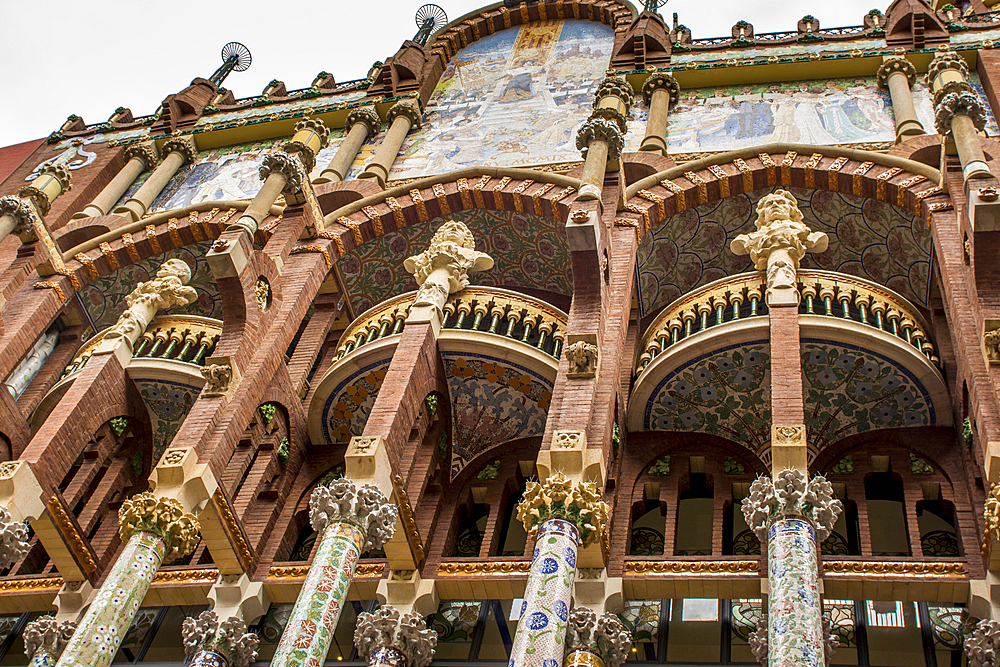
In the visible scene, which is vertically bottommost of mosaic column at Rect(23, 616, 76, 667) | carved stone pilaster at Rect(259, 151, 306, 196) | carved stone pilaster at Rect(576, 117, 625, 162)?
mosaic column at Rect(23, 616, 76, 667)

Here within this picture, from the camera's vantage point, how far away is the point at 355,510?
851 centimetres

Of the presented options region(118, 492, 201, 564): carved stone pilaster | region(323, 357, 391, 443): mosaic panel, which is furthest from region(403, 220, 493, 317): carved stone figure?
region(118, 492, 201, 564): carved stone pilaster

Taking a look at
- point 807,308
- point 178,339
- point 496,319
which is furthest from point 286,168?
point 807,308

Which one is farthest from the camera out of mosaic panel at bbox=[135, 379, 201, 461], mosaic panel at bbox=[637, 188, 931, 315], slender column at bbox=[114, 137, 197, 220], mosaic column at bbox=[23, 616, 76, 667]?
slender column at bbox=[114, 137, 197, 220]

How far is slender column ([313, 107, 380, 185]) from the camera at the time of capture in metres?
15.7

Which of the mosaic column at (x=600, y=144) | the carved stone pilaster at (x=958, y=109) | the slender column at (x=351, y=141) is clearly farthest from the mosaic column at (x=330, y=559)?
the slender column at (x=351, y=141)

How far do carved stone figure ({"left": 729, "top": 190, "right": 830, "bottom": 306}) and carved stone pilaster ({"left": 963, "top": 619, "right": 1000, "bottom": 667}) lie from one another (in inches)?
149

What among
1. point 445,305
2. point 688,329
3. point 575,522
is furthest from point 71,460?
point 688,329

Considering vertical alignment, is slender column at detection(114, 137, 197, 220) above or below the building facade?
above

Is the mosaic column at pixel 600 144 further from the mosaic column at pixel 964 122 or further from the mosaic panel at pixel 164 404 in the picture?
the mosaic panel at pixel 164 404

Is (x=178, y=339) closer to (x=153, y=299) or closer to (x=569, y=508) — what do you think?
(x=153, y=299)

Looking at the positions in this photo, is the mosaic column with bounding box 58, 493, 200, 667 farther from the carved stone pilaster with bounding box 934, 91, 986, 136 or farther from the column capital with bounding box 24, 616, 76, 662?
the carved stone pilaster with bounding box 934, 91, 986, 136

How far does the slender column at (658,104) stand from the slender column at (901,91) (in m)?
3.17

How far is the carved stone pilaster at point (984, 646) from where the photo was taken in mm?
7660
